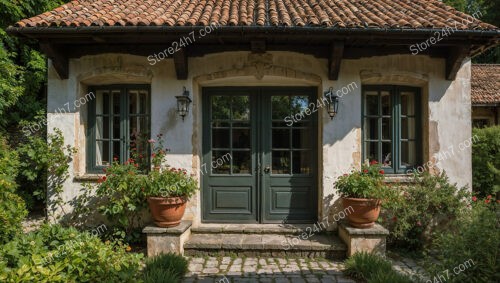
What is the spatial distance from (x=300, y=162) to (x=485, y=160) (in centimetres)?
463

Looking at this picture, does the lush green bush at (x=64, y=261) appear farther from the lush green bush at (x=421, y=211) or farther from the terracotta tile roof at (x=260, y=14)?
the lush green bush at (x=421, y=211)

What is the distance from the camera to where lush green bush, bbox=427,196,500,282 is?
119 inches

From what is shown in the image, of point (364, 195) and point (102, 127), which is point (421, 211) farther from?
point (102, 127)

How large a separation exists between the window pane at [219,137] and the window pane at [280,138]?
3.05 feet

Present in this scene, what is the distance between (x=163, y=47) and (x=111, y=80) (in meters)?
1.28

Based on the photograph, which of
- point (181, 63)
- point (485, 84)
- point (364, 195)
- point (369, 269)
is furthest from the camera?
point (485, 84)

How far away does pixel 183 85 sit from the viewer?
A: 5.79 metres

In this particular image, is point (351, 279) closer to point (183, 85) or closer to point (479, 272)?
point (479, 272)

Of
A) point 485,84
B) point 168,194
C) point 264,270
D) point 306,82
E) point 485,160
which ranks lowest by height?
point 264,270

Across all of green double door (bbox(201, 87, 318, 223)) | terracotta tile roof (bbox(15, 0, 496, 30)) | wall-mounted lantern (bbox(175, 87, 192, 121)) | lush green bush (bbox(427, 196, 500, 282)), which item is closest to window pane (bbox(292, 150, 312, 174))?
green double door (bbox(201, 87, 318, 223))

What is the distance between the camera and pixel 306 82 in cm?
593

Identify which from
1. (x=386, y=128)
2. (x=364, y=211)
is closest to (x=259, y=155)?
(x=364, y=211)

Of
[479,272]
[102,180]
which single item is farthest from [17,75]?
[479,272]

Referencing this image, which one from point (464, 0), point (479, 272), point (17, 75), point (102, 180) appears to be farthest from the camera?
point (464, 0)
